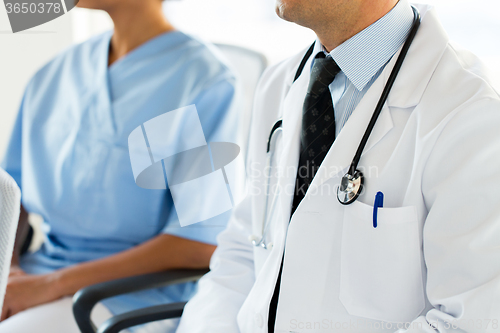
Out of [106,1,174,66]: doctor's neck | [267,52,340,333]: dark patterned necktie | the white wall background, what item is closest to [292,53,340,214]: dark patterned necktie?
[267,52,340,333]: dark patterned necktie

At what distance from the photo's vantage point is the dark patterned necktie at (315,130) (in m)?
0.78

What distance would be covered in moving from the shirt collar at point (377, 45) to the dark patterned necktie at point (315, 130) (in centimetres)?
6

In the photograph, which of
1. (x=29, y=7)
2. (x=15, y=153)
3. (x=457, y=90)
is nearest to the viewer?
(x=457, y=90)

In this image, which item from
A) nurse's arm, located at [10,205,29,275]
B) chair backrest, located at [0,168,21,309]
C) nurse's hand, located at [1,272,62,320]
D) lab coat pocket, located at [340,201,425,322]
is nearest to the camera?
chair backrest, located at [0,168,21,309]

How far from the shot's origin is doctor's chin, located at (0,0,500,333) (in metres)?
0.62

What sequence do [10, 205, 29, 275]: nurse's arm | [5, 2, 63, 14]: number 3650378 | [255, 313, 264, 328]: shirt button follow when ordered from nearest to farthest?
[255, 313, 264, 328]: shirt button
[5, 2, 63, 14]: number 3650378
[10, 205, 29, 275]: nurse's arm

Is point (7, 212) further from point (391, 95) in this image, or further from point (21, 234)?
point (21, 234)

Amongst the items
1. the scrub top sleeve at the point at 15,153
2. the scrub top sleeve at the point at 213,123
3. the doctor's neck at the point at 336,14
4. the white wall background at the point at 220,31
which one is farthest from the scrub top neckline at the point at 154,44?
the doctor's neck at the point at 336,14

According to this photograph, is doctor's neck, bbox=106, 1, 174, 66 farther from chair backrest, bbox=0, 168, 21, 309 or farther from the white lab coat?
chair backrest, bbox=0, 168, 21, 309

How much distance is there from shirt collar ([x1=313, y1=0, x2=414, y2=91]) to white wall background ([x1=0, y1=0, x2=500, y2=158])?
170 millimetres

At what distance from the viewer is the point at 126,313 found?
0.82 m

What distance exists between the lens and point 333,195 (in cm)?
73

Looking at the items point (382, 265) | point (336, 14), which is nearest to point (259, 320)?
point (382, 265)

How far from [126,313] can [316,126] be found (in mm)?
502
